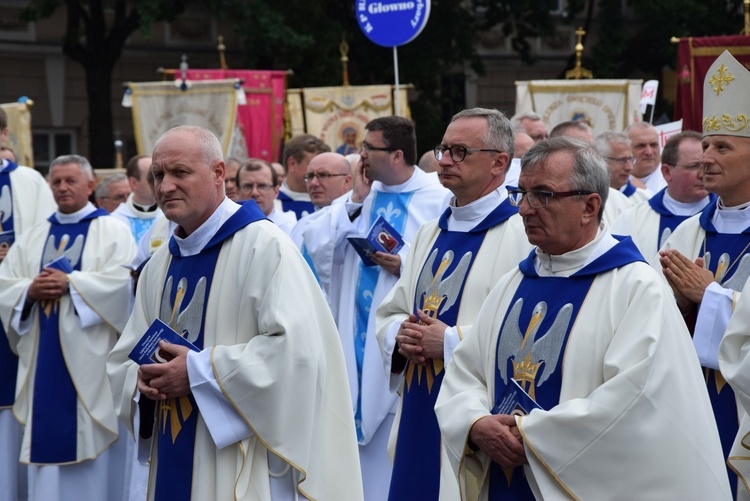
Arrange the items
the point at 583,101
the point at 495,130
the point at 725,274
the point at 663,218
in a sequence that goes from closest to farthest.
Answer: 1. the point at 725,274
2. the point at 495,130
3. the point at 663,218
4. the point at 583,101

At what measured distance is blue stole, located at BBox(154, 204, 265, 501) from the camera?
462 cm

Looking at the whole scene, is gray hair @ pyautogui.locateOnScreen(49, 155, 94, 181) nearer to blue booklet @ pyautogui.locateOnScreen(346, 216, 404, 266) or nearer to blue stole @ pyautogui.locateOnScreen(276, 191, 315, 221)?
blue booklet @ pyautogui.locateOnScreen(346, 216, 404, 266)

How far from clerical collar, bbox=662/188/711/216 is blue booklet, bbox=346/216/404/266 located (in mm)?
1449

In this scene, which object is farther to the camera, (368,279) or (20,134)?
(20,134)

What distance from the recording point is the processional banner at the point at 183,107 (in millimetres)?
14203

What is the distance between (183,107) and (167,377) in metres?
10.1

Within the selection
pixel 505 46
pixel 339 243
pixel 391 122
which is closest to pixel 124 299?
pixel 339 243

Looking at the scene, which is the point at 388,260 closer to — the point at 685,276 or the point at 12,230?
the point at 685,276

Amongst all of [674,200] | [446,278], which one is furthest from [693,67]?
[446,278]

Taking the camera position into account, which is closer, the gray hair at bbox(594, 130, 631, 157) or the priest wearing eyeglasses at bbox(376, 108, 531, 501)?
the priest wearing eyeglasses at bbox(376, 108, 531, 501)

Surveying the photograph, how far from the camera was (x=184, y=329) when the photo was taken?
15.5 ft

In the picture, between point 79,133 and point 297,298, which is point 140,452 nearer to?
point 297,298

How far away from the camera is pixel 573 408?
3.76 m

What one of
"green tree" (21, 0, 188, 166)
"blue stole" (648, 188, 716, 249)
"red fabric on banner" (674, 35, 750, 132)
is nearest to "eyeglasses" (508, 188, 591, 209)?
"blue stole" (648, 188, 716, 249)
